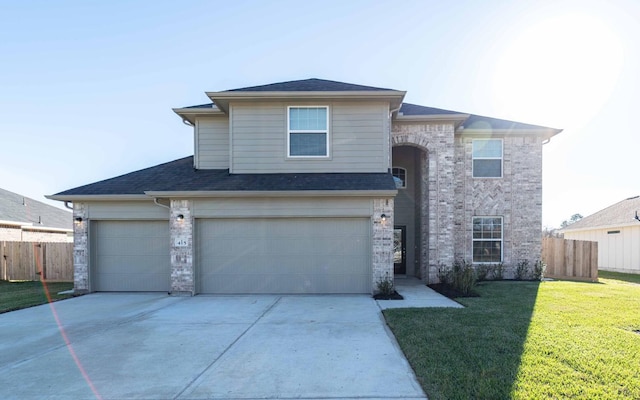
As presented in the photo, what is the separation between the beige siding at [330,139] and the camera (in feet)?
31.6

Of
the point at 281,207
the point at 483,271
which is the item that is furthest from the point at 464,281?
the point at 281,207

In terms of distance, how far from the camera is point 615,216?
17.7 metres

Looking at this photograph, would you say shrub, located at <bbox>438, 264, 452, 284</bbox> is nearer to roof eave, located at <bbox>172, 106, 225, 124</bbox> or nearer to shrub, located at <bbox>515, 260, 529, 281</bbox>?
shrub, located at <bbox>515, 260, 529, 281</bbox>

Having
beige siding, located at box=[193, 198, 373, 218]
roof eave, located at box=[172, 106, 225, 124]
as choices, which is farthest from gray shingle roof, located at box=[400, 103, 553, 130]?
roof eave, located at box=[172, 106, 225, 124]

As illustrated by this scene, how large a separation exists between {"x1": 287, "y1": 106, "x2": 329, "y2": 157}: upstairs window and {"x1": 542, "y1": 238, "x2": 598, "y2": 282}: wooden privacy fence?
9.90 m

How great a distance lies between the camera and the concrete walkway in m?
7.48

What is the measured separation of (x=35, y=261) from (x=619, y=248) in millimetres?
25934

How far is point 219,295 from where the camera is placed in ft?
29.1

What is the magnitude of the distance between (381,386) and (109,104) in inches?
778

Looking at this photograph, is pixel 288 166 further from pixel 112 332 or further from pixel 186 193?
pixel 112 332

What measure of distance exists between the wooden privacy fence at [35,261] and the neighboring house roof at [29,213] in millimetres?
4758

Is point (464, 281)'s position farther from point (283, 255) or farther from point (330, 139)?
point (330, 139)

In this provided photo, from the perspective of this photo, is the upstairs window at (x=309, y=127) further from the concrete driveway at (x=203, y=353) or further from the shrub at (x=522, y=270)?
the shrub at (x=522, y=270)

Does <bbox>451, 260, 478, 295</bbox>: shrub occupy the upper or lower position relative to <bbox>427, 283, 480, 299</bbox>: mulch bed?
upper
